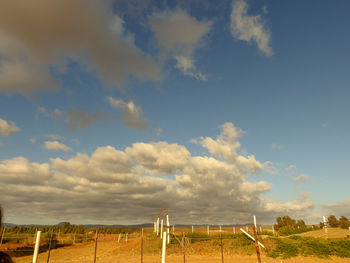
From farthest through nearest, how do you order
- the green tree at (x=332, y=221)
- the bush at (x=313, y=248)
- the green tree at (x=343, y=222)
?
the green tree at (x=332, y=221), the green tree at (x=343, y=222), the bush at (x=313, y=248)

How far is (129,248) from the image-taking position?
4062cm

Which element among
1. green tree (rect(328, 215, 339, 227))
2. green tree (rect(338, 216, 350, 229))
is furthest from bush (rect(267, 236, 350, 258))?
green tree (rect(328, 215, 339, 227))

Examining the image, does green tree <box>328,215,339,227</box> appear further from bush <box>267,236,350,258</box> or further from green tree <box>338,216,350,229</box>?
bush <box>267,236,350,258</box>

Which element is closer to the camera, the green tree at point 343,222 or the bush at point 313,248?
the bush at point 313,248

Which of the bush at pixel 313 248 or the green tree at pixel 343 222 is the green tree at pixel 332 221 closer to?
the green tree at pixel 343 222

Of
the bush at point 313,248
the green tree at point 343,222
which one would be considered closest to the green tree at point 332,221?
the green tree at point 343,222

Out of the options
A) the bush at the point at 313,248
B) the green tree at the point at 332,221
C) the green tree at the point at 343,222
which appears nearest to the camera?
the bush at the point at 313,248

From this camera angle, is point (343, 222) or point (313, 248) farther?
point (343, 222)

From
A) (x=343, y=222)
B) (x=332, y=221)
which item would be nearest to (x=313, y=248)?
(x=343, y=222)

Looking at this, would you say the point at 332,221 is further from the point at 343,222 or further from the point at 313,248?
the point at 313,248

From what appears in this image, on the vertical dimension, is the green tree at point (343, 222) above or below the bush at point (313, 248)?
above

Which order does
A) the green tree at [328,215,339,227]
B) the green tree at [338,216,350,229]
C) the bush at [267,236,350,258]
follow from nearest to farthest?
the bush at [267,236,350,258], the green tree at [338,216,350,229], the green tree at [328,215,339,227]

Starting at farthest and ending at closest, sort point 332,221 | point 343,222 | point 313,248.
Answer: point 332,221 → point 343,222 → point 313,248

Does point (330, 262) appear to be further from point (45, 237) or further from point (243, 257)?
point (45, 237)
